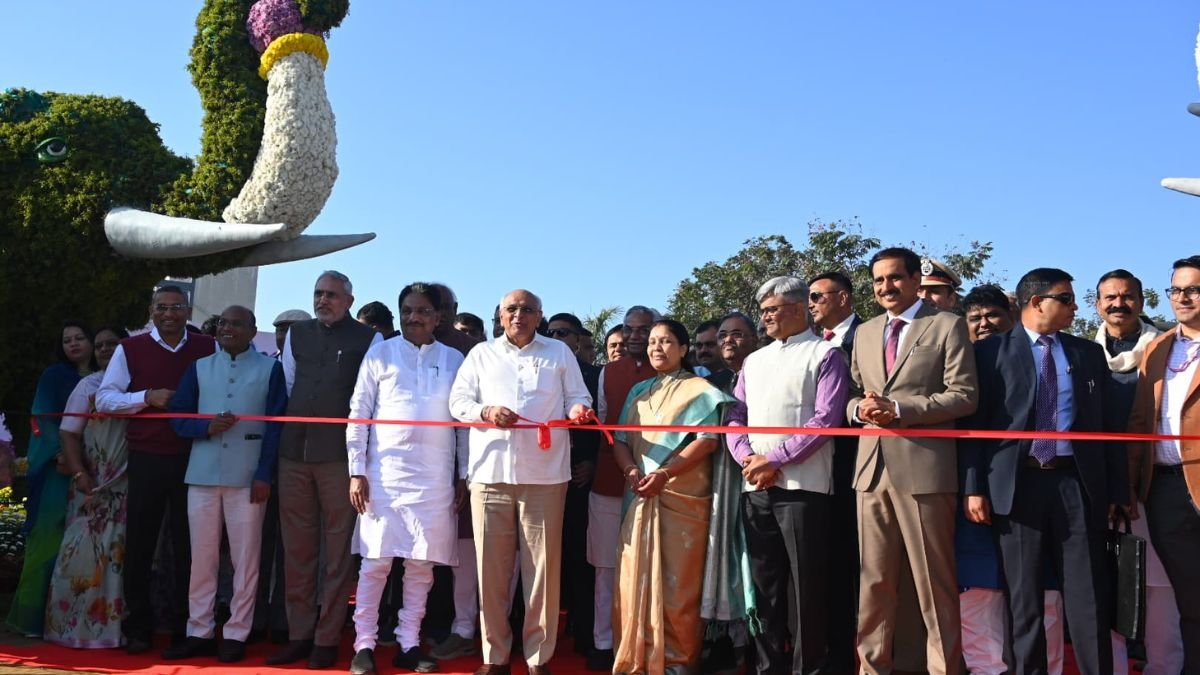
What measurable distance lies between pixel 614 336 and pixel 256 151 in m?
2.38

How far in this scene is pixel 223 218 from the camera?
586cm

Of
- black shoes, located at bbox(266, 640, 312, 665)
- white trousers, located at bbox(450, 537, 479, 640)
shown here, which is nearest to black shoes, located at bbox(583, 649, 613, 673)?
white trousers, located at bbox(450, 537, 479, 640)

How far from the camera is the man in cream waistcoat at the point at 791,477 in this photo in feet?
14.8

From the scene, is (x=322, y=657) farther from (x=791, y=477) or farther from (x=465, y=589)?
(x=791, y=477)

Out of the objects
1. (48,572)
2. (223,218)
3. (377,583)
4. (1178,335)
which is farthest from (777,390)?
(48,572)

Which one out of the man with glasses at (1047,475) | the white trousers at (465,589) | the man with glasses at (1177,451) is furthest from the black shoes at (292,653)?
the man with glasses at (1177,451)

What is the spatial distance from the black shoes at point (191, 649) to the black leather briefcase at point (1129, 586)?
4.29 metres

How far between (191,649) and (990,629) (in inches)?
154

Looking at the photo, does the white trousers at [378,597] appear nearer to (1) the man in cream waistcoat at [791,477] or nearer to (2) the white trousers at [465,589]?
(2) the white trousers at [465,589]

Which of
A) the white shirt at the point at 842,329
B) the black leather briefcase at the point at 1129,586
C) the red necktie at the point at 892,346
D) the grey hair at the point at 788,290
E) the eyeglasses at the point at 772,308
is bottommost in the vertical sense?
the black leather briefcase at the point at 1129,586

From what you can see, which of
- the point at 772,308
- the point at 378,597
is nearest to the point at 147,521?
the point at 378,597

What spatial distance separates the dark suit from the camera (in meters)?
4.08

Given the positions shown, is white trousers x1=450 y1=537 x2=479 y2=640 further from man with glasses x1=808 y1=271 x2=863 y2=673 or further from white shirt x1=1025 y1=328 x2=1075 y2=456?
white shirt x1=1025 y1=328 x2=1075 y2=456

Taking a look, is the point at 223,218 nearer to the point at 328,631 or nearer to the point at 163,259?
the point at 163,259
